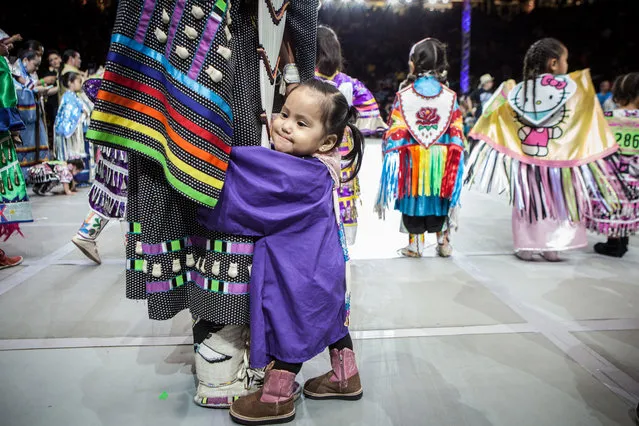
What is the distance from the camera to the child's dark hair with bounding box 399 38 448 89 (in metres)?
2.92

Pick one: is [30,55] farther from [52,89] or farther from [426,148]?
[426,148]

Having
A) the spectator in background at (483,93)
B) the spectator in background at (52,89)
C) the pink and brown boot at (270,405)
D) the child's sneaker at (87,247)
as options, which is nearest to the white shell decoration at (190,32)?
the pink and brown boot at (270,405)

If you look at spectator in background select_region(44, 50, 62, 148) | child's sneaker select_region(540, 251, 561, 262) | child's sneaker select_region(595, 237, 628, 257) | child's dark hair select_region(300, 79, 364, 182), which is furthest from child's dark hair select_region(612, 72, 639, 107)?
spectator in background select_region(44, 50, 62, 148)

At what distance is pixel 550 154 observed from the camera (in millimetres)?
2955

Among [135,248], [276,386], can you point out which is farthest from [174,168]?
[276,386]

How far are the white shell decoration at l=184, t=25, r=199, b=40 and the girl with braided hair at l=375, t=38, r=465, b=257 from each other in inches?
80.8

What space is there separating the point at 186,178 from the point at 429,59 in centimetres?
222

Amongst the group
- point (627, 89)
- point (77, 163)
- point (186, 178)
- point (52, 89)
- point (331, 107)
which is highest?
point (52, 89)

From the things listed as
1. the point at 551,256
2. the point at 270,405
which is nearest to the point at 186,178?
the point at 270,405

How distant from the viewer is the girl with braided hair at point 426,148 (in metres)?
2.95

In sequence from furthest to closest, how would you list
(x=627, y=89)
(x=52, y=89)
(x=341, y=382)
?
(x=52, y=89) → (x=627, y=89) → (x=341, y=382)

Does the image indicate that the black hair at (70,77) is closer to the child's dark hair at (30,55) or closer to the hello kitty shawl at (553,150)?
the child's dark hair at (30,55)

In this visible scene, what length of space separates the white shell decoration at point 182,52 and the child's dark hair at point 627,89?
3.12 metres


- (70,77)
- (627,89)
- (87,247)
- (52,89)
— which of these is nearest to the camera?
(87,247)
